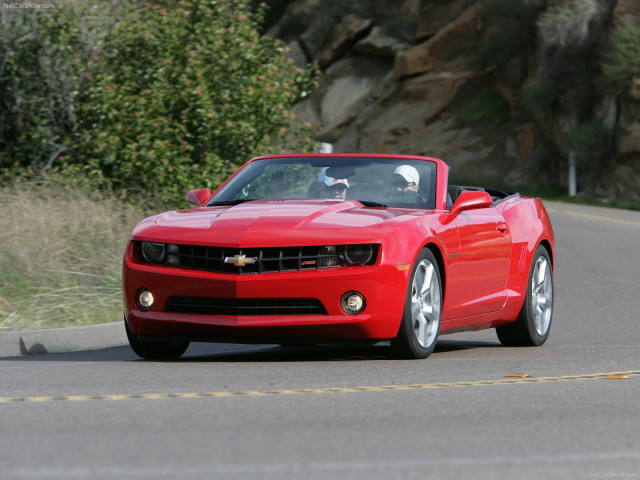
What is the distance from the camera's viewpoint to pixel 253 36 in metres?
19.6

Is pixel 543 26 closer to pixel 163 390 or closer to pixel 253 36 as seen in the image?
pixel 253 36

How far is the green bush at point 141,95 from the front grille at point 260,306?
9.78 m

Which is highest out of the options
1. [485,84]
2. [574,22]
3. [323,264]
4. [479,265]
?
[574,22]

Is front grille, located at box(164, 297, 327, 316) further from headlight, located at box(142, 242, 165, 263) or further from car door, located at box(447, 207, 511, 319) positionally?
car door, located at box(447, 207, 511, 319)

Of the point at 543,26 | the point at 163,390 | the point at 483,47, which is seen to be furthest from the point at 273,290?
the point at 483,47

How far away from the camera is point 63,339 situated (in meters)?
9.94

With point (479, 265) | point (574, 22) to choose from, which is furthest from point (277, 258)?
point (574, 22)

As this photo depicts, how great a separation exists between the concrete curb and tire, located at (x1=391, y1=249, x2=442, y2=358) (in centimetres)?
270

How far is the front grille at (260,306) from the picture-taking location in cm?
816

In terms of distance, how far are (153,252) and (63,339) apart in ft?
5.91

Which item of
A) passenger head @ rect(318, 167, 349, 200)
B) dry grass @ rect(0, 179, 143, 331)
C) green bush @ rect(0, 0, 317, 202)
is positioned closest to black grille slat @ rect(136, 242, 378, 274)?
passenger head @ rect(318, 167, 349, 200)

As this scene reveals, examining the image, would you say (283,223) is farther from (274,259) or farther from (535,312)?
(535,312)

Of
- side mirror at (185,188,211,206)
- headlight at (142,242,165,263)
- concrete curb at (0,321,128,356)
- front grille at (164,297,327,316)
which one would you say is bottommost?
concrete curb at (0,321,128,356)

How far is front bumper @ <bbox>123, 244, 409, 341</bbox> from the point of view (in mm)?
8086
